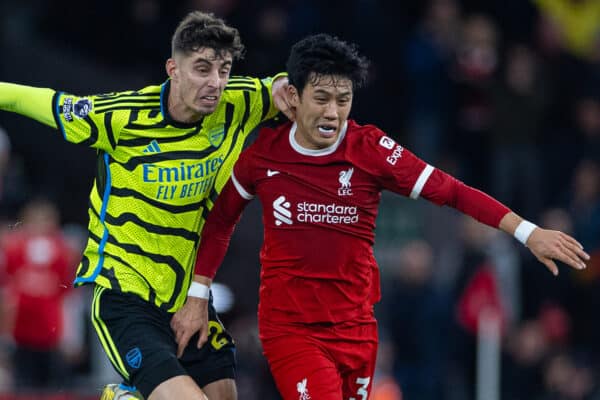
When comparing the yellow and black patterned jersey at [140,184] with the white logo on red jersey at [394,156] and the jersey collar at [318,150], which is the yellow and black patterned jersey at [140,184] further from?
the white logo on red jersey at [394,156]

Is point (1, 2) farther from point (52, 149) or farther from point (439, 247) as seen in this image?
point (439, 247)

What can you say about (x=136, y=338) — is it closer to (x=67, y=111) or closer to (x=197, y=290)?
(x=197, y=290)

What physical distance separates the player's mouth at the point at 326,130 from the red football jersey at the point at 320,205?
0.41ft

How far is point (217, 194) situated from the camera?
24.1 ft

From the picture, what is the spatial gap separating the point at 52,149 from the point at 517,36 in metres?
4.85

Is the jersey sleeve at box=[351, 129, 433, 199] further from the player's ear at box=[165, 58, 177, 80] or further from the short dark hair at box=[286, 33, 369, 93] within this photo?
the player's ear at box=[165, 58, 177, 80]

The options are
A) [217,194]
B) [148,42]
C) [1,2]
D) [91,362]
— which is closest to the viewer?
[217,194]

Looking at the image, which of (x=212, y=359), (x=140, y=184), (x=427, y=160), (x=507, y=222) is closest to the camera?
(x=507, y=222)

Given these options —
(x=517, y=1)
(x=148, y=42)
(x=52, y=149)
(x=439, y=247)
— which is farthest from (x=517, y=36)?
(x=52, y=149)

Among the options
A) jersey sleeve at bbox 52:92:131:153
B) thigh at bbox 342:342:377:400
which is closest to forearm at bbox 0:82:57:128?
jersey sleeve at bbox 52:92:131:153

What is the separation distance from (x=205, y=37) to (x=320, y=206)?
1.03 m

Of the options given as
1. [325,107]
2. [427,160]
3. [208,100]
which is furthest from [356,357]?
[427,160]

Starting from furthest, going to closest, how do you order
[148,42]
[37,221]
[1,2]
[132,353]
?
1. [1,2]
2. [148,42]
3. [37,221]
4. [132,353]

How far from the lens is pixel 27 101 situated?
7.03m
